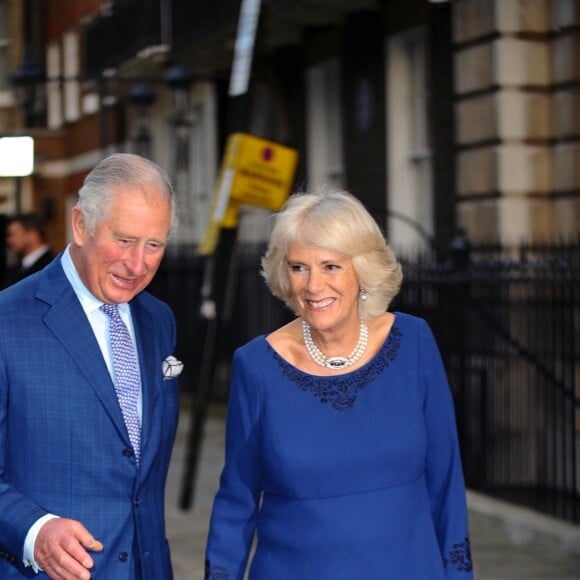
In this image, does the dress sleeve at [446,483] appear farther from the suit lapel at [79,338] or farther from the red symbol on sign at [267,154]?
the red symbol on sign at [267,154]

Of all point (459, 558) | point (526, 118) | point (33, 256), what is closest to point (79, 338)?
point (459, 558)

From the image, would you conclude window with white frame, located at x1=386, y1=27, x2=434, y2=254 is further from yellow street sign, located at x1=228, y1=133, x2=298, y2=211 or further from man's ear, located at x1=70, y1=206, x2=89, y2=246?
man's ear, located at x1=70, y1=206, x2=89, y2=246

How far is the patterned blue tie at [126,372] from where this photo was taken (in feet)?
12.3

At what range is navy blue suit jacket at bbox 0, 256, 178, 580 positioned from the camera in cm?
362

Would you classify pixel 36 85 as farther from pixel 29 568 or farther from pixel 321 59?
pixel 29 568

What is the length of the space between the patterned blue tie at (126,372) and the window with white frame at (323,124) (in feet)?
40.7

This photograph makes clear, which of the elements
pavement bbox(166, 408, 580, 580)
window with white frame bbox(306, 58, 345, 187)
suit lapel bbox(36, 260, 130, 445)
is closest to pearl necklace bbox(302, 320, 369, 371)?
A: suit lapel bbox(36, 260, 130, 445)

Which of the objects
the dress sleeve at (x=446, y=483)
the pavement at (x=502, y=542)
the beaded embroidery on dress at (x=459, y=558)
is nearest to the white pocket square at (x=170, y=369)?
the dress sleeve at (x=446, y=483)

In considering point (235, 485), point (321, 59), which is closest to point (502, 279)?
point (235, 485)

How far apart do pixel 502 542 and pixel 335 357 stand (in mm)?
4851

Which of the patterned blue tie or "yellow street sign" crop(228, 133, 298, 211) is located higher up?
"yellow street sign" crop(228, 133, 298, 211)

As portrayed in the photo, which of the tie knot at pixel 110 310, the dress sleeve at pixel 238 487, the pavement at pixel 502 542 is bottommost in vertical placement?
the pavement at pixel 502 542

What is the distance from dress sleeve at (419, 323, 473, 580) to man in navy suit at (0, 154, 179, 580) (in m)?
0.77

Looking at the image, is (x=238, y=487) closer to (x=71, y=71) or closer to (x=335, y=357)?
(x=335, y=357)
